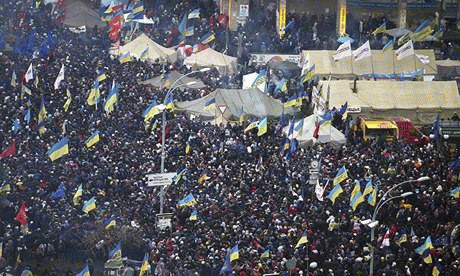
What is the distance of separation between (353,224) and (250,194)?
3.60 m

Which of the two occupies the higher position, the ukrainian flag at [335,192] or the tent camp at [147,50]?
the tent camp at [147,50]

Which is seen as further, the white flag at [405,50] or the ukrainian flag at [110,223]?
the white flag at [405,50]

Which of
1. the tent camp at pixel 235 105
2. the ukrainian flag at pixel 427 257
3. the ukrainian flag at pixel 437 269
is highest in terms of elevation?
the tent camp at pixel 235 105

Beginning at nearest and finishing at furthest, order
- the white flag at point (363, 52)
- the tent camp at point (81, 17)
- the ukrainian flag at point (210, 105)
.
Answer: the ukrainian flag at point (210, 105)
the white flag at point (363, 52)
the tent camp at point (81, 17)

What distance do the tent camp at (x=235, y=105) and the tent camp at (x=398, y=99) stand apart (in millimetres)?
2149

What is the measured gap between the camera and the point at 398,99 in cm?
6112

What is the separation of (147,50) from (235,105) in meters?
7.88

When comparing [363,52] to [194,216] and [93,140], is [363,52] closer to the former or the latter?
[93,140]

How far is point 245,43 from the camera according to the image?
7075 centimetres

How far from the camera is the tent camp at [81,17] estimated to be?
70.2 meters

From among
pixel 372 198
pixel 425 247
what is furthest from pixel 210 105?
pixel 425 247

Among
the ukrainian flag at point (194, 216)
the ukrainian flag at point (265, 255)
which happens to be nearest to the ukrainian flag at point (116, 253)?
the ukrainian flag at point (194, 216)

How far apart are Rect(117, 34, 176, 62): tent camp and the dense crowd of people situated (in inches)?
174

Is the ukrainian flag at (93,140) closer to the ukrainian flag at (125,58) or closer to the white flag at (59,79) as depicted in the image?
the white flag at (59,79)
